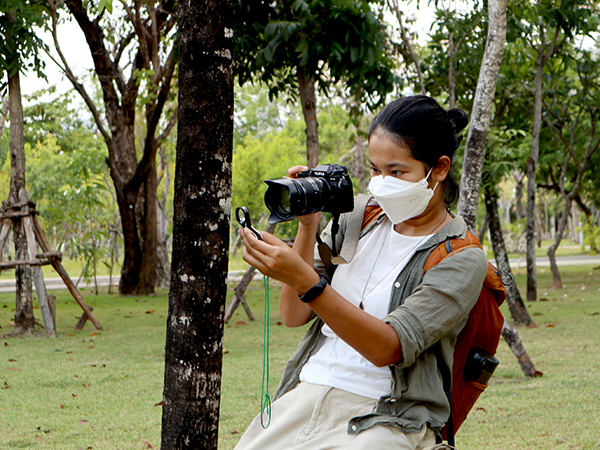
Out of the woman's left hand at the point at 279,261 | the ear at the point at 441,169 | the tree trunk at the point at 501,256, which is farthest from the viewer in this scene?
the tree trunk at the point at 501,256

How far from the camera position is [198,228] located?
2162mm

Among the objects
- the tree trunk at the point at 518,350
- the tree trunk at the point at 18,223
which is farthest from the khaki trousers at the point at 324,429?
the tree trunk at the point at 18,223

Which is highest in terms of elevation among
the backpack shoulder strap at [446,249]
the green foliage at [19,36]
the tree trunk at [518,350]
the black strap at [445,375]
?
the green foliage at [19,36]

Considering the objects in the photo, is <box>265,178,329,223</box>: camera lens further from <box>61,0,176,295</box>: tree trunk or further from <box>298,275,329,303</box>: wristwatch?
<box>61,0,176,295</box>: tree trunk

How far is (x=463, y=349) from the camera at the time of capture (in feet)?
6.49

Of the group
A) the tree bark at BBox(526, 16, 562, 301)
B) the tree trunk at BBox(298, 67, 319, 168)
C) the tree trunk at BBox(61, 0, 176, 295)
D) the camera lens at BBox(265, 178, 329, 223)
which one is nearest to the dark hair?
the camera lens at BBox(265, 178, 329, 223)

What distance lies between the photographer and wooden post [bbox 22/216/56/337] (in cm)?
808

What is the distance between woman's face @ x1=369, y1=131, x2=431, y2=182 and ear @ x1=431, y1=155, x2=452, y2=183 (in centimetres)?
5

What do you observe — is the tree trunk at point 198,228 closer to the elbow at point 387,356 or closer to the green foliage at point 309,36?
the elbow at point 387,356

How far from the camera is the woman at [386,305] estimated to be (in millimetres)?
1691

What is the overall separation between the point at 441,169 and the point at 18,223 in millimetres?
7399

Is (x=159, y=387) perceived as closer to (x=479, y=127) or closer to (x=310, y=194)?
(x=479, y=127)

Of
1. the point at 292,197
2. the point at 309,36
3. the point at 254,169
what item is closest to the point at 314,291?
the point at 292,197

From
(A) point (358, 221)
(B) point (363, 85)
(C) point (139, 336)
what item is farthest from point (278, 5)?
(A) point (358, 221)
